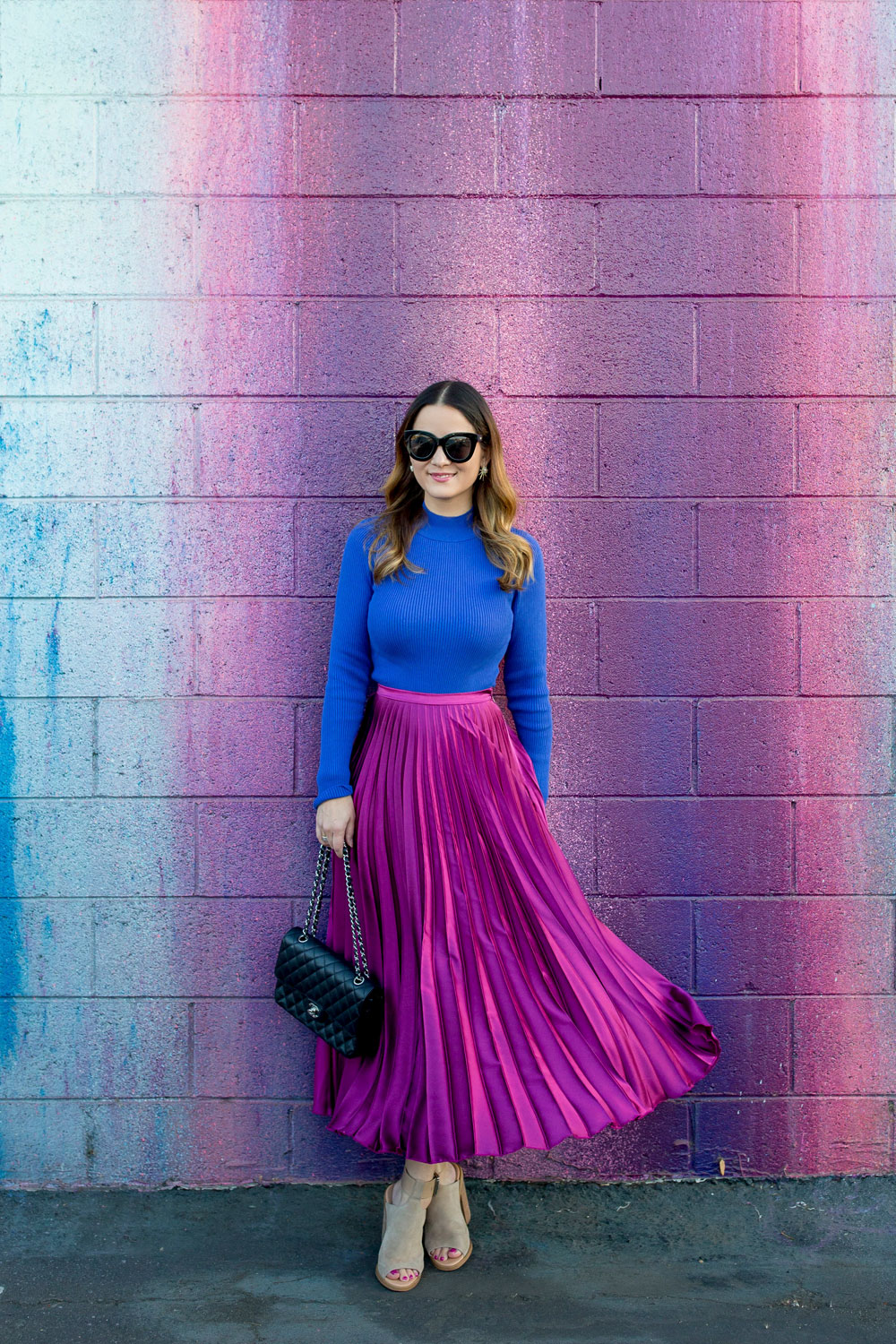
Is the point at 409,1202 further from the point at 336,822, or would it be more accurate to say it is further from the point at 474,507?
the point at 474,507

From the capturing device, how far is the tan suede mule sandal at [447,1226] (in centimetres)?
254

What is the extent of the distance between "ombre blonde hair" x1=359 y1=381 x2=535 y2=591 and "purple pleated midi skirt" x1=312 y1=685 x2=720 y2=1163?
12.9 inches

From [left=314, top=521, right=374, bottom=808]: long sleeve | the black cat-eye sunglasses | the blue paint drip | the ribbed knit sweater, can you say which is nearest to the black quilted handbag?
[left=314, top=521, right=374, bottom=808]: long sleeve

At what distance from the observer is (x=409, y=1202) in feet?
8.15

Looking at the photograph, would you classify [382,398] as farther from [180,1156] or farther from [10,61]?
[180,1156]

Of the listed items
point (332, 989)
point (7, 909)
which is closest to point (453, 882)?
point (332, 989)

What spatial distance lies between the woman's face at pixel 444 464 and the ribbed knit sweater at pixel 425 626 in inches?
4.5

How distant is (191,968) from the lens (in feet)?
9.26

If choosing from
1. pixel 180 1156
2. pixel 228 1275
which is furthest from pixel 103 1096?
pixel 228 1275

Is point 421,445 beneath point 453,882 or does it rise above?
above

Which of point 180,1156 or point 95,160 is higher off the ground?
point 95,160

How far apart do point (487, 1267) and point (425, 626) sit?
1608mm

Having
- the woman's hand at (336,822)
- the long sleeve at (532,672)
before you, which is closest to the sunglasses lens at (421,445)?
the long sleeve at (532,672)

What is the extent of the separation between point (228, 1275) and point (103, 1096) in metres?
0.61
